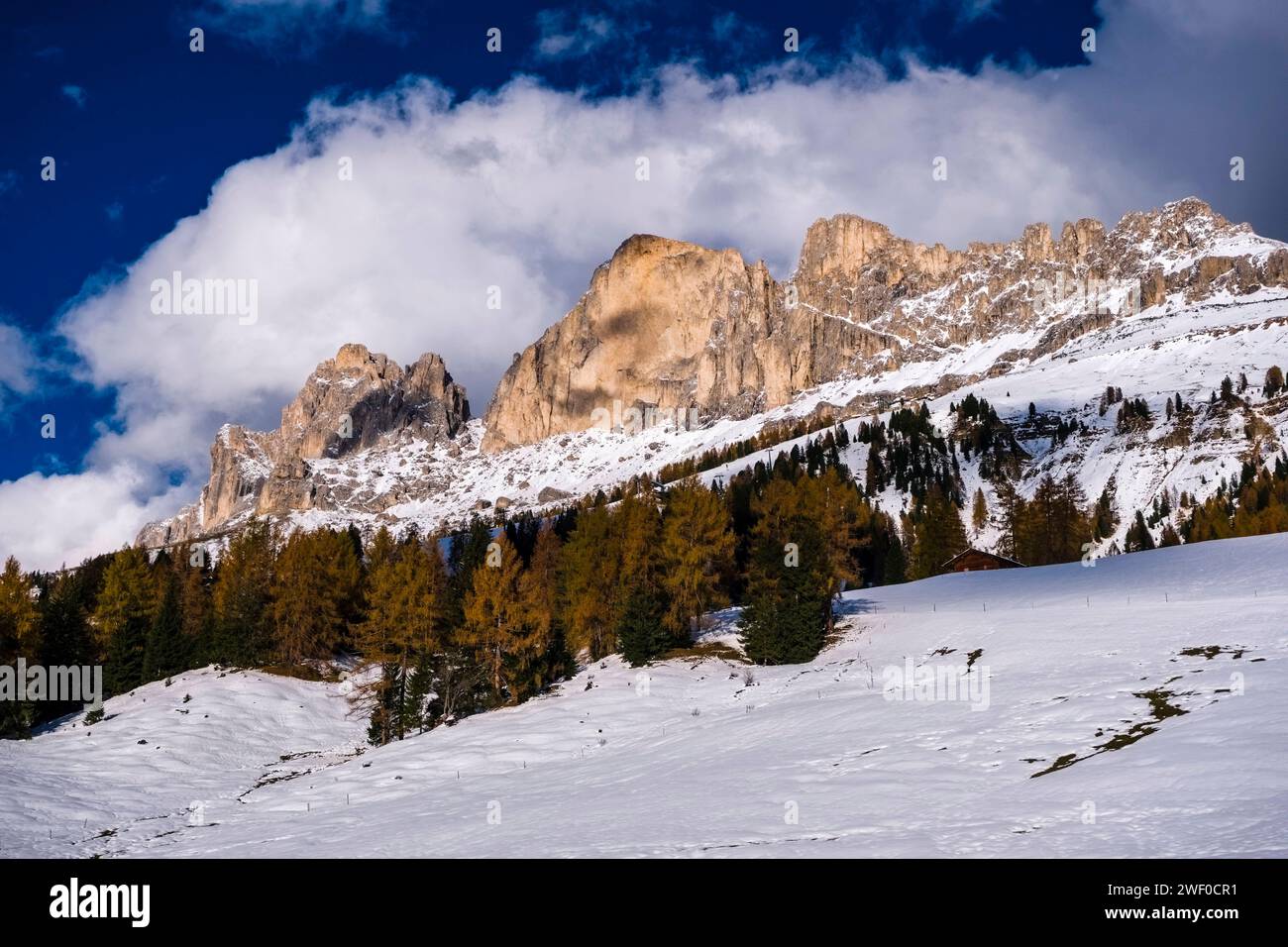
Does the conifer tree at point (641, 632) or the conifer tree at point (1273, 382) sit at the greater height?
the conifer tree at point (1273, 382)

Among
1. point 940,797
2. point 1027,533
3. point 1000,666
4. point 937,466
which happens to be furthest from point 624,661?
point 937,466

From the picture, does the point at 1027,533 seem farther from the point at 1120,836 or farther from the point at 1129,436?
the point at 1120,836

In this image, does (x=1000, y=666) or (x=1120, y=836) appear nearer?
(x=1120, y=836)

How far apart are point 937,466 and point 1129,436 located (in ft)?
132

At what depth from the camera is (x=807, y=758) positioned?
25.9 meters

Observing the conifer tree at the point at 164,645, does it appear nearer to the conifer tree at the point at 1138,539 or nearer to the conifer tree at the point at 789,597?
the conifer tree at the point at 789,597

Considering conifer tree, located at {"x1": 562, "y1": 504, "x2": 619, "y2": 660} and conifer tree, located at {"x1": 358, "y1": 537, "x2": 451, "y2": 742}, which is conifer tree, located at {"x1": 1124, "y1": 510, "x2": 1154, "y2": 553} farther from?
conifer tree, located at {"x1": 358, "y1": 537, "x2": 451, "y2": 742}

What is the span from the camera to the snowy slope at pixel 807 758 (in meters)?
16.5

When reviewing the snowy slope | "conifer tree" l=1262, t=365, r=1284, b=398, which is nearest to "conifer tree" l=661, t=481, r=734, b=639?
the snowy slope

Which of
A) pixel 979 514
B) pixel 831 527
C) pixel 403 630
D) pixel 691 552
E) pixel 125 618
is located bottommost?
pixel 403 630

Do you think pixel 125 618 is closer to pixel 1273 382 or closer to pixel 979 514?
pixel 979 514

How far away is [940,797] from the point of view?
1892cm

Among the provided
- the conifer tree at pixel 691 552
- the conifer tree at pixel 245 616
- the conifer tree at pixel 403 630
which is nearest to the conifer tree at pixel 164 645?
the conifer tree at pixel 245 616

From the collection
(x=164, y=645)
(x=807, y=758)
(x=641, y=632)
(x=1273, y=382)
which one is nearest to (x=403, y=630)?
(x=641, y=632)
